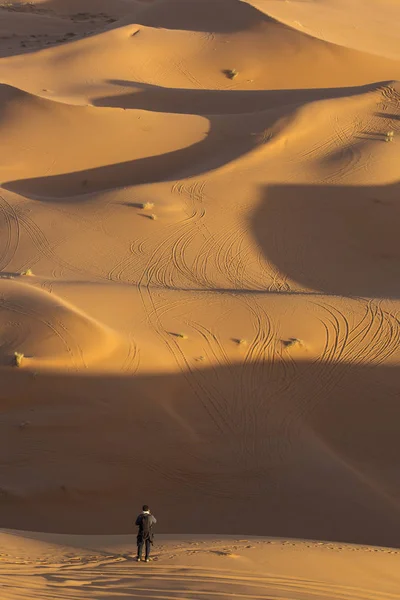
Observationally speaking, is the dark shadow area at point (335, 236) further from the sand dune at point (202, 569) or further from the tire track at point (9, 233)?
the sand dune at point (202, 569)

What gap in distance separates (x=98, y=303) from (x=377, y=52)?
62.8 feet

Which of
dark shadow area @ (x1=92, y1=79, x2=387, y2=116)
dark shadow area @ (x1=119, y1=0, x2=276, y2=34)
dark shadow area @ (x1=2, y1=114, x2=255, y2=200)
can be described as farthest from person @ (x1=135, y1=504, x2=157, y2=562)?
dark shadow area @ (x1=119, y1=0, x2=276, y2=34)

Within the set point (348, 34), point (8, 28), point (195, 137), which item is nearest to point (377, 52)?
point (348, 34)

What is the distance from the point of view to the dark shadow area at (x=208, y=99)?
937 inches

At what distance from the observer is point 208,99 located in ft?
81.5

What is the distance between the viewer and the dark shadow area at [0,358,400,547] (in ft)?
35.2

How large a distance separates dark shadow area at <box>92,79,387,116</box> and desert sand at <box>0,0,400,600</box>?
0.19 meters

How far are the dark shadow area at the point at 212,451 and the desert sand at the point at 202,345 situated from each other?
0.02 metres

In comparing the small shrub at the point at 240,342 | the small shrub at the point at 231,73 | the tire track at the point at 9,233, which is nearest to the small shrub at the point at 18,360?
the small shrub at the point at 240,342

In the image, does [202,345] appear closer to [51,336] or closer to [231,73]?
[51,336]

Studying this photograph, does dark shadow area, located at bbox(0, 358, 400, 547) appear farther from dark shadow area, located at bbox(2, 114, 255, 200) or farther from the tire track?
dark shadow area, located at bbox(2, 114, 255, 200)

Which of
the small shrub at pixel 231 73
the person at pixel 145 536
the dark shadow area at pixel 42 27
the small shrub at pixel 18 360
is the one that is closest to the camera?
the person at pixel 145 536

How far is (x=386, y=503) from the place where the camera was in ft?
35.9

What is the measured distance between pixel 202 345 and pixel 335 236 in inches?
218
